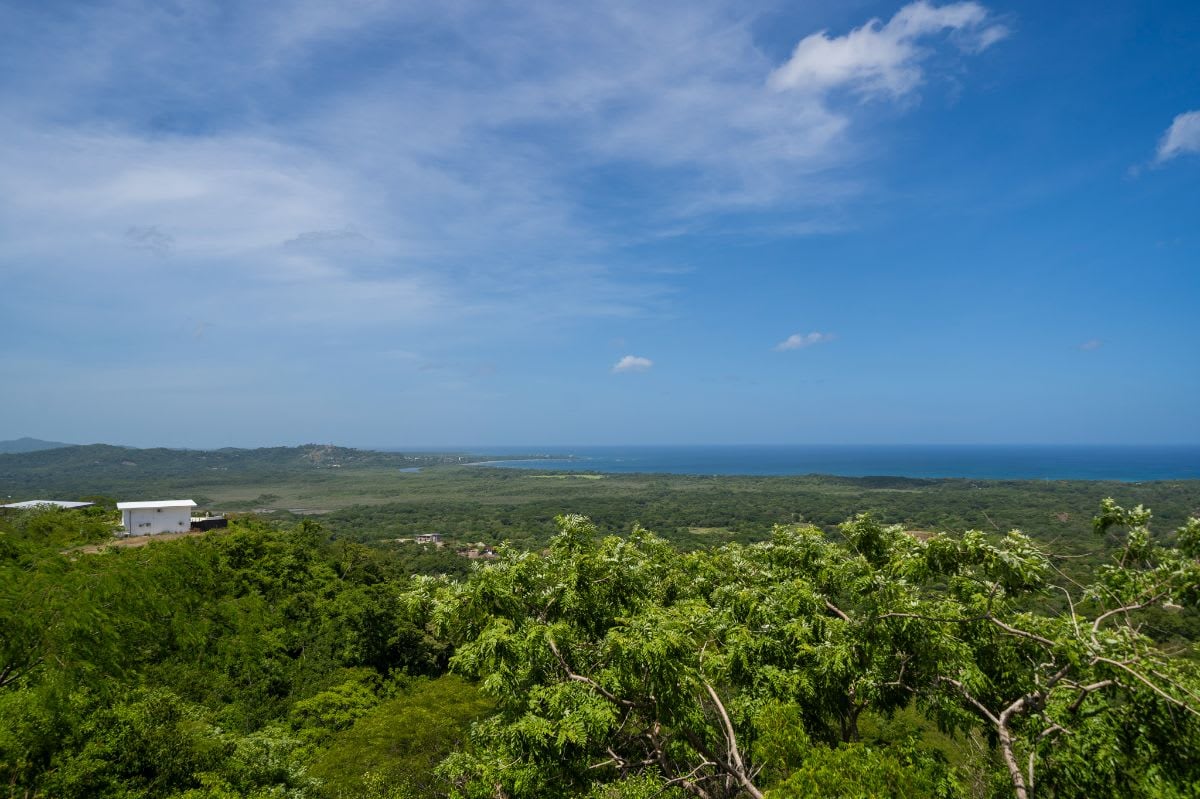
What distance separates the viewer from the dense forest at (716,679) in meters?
5.57

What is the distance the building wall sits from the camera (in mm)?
39469

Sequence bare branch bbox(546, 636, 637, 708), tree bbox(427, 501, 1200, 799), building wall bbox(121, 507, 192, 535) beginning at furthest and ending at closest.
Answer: building wall bbox(121, 507, 192, 535)
bare branch bbox(546, 636, 637, 708)
tree bbox(427, 501, 1200, 799)

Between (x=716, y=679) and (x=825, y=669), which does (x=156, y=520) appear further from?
(x=825, y=669)

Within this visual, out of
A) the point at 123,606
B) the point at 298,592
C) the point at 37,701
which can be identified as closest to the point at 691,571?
the point at 37,701

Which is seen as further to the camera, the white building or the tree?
the white building

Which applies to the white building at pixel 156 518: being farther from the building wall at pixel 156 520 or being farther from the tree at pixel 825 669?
the tree at pixel 825 669

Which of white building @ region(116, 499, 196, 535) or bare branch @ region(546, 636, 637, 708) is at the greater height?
bare branch @ region(546, 636, 637, 708)

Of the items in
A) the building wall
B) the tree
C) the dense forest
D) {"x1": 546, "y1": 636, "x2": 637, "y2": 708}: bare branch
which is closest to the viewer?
the tree

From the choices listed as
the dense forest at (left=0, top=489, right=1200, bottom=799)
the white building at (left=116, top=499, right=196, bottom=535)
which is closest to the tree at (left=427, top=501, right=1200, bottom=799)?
the dense forest at (left=0, top=489, right=1200, bottom=799)

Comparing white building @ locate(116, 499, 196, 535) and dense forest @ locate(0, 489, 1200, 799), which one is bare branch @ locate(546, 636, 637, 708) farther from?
white building @ locate(116, 499, 196, 535)

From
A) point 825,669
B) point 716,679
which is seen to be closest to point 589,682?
point 716,679

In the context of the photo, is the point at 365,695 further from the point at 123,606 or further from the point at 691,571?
the point at 691,571

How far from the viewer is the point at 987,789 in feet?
20.7

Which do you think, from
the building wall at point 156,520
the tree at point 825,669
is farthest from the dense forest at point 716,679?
the building wall at point 156,520
